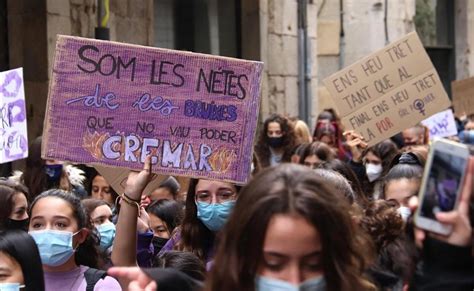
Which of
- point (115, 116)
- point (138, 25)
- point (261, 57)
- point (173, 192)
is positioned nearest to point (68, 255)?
point (115, 116)

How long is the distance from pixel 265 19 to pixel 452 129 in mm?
3870

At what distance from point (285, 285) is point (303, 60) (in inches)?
511

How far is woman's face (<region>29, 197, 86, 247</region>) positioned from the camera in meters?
4.50

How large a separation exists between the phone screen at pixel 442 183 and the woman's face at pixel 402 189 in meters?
2.60

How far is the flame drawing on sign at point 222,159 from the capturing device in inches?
182

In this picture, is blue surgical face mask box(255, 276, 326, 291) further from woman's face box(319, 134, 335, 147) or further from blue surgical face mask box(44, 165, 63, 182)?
woman's face box(319, 134, 335, 147)

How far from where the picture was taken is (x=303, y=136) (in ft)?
33.7

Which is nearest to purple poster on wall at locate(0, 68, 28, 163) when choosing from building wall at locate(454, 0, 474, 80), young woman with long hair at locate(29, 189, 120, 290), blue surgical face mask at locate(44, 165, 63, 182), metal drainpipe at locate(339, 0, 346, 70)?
blue surgical face mask at locate(44, 165, 63, 182)

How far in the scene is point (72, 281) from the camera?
4.39 meters

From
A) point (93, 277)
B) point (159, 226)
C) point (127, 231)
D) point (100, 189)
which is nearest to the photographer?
point (127, 231)

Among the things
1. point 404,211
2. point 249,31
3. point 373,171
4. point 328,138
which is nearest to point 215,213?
point 404,211

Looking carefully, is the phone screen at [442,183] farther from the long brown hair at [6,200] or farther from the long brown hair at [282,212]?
the long brown hair at [6,200]

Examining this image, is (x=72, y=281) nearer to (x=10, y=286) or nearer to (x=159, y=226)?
(x=10, y=286)

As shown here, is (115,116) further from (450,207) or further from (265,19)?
(265,19)
